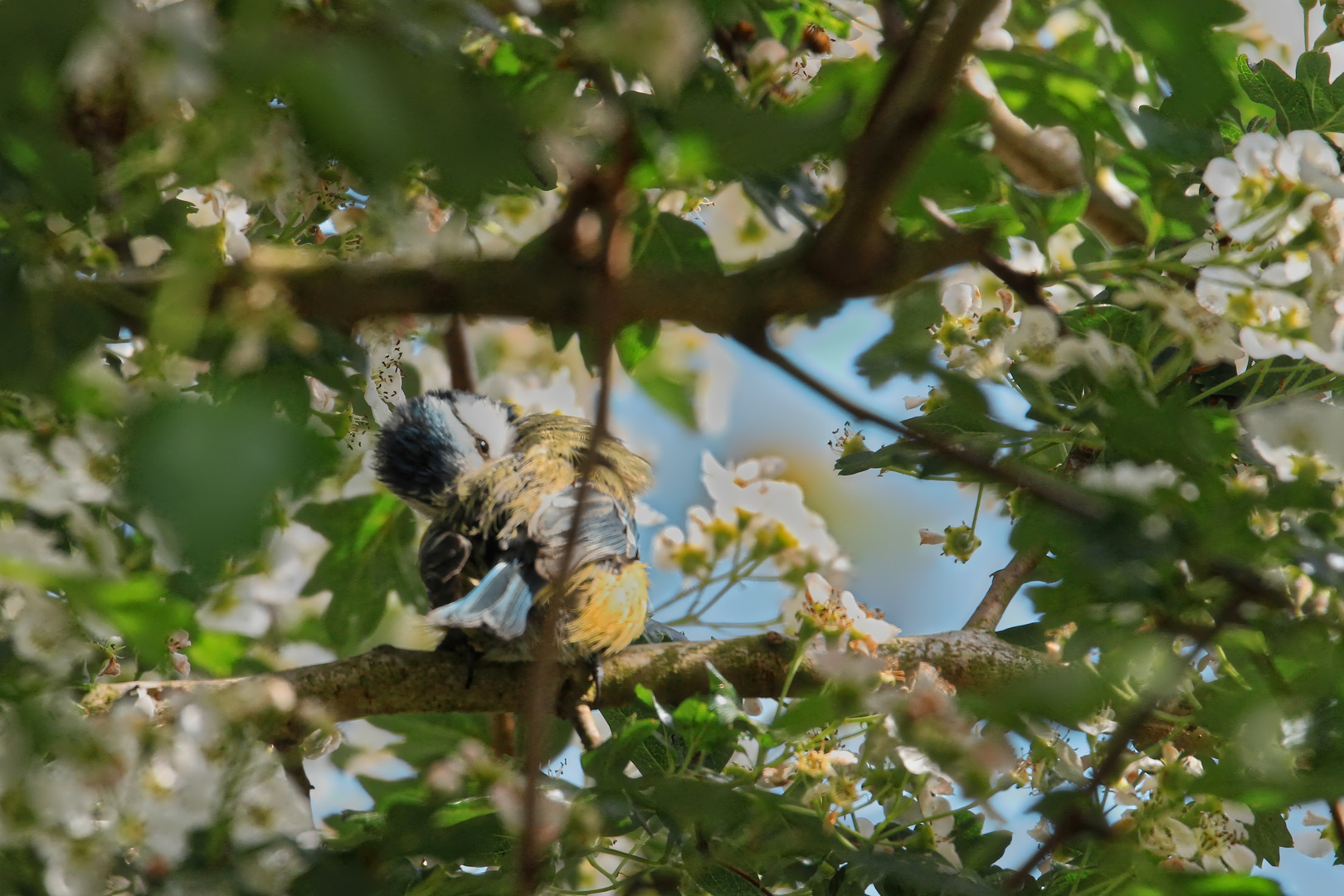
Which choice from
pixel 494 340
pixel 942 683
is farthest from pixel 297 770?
pixel 494 340

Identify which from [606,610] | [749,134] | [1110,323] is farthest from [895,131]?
[606,610]

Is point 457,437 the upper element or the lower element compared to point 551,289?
lower

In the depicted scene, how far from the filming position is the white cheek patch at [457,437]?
2176mm

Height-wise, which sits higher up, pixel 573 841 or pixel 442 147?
pixel 442 147

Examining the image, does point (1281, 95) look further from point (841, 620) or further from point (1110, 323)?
point (841, 620)

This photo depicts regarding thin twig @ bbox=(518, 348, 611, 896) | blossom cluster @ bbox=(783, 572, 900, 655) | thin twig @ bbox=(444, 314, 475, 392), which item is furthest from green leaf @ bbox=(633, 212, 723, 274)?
thin twig @ bbox=(444, 314, 475, 392)

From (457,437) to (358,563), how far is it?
0.35 m

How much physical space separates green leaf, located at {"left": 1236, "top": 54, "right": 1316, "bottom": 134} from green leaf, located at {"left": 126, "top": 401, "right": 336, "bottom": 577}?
1.38 m

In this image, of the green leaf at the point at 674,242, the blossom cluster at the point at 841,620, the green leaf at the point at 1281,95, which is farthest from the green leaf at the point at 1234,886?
the green leaf at the point at 1281,95

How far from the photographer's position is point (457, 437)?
7.26ft

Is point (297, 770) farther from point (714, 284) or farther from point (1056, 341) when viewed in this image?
point (1056, 341)

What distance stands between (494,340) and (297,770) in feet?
4.89

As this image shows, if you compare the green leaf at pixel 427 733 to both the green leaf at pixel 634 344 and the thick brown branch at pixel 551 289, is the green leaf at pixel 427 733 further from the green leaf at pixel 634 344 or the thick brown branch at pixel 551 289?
the thick brown branch at pixel 551 289

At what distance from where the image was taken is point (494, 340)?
2668 mm
